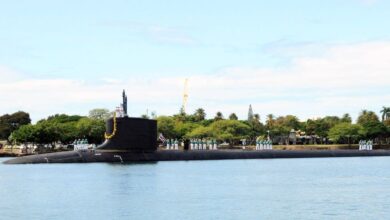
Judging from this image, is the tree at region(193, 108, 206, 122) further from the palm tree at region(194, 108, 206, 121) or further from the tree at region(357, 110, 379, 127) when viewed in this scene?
the tree at region(357, 110, 379, 127)

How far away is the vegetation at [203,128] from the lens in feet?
395

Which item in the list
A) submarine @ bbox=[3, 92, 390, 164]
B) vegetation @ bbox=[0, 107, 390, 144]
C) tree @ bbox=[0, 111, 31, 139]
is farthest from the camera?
tree @ bbox=[0, 111, 31, 139]

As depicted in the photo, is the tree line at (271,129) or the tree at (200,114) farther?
the tree at (200,114)

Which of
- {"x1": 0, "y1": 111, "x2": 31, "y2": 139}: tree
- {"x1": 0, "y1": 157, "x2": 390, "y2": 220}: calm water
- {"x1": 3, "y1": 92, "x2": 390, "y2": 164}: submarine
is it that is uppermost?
{"x1": 0, "y1": 111, "x2": 31, "y2": 139}: tree

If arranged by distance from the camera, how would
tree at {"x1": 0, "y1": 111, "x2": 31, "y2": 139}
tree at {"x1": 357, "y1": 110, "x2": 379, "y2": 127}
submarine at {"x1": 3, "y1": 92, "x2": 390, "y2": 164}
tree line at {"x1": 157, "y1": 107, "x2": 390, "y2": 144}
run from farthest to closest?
tree at {"x1": 357, "y1": 110, "x2": 379, "y2": 127} → tree at {"x1": 0, "y1": 111, "x2": 31, "y2": 139} → tree line at {"x1": 157, "y1": 107, "x2": 390, "y2": 144} → submarine at {"x1": 3, "y1": 92, "x2": 390, "y2": 164}

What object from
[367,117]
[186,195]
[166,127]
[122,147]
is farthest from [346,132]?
[186,195]

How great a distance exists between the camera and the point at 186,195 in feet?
122

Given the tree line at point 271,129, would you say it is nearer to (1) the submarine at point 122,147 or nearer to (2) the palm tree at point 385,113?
(2) the palm tree at point 385,113

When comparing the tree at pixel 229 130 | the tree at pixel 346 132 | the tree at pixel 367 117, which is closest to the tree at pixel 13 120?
the tree at pixel 229 130

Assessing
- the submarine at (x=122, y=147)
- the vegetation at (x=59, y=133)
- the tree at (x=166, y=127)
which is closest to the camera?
the submarine at (x=122, y=147)

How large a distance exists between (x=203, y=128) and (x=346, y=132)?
1155 inches

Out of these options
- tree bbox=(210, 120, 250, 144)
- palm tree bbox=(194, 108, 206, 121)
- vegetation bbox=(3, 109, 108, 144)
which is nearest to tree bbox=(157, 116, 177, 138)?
tree bbox=(210, 120, 250, 144)

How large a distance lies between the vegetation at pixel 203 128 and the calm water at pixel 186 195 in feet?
221

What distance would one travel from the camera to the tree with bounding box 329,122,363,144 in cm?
14438
